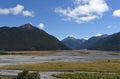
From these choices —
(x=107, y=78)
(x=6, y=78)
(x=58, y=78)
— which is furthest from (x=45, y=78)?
(x=107, y=78)

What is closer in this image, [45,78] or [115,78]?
[115,78]

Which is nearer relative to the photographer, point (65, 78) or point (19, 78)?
point (19, 78)

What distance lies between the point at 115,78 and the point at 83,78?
5.80 metres

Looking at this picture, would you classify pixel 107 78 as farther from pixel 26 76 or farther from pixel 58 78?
pixel 26 76

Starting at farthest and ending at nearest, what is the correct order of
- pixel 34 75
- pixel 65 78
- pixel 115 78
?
pixel 65 78
pixel 115 78
pixel 34 75

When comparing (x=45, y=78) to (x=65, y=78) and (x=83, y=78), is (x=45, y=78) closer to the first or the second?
(x=65, y=78)

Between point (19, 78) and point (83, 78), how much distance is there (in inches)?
550

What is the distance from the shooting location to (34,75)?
50.8 metres

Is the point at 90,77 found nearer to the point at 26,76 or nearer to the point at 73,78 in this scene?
the point at 73,78

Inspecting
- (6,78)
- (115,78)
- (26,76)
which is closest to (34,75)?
(26,76)

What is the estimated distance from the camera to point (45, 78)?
6506 cm

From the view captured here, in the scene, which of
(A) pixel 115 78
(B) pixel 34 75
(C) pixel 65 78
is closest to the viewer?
(B) pixel 34 75

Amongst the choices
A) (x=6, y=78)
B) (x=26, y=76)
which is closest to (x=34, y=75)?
(x=26, y=76)

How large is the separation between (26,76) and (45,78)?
47.2 feet
